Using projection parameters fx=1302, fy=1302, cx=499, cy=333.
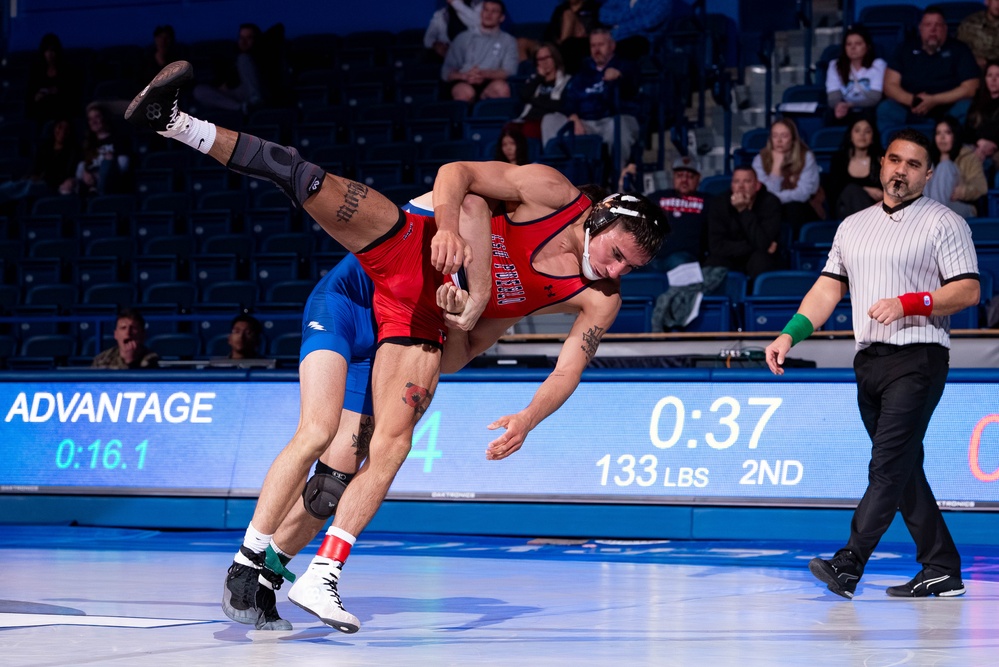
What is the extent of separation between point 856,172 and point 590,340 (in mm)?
7160

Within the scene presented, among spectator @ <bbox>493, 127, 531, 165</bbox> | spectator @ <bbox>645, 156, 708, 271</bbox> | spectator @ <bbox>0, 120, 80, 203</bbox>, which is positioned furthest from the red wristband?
spectator @ <bbox>0, 120, 80, 203</bbox>

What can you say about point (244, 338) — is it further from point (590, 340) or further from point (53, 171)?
point (53, 171)

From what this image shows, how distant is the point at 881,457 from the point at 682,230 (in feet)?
20.2

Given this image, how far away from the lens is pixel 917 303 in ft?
18.3

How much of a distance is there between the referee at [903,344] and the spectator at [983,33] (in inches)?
297

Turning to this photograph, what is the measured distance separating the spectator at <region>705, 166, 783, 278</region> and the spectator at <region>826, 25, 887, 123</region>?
1995 mm

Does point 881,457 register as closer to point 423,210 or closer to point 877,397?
point 877,397

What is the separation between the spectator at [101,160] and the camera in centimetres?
1595

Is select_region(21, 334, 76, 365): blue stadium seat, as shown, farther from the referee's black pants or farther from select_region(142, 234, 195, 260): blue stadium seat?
the referee's black pants

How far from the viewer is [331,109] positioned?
52.8 feet

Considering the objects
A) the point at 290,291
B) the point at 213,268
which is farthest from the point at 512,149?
the point at 213,268

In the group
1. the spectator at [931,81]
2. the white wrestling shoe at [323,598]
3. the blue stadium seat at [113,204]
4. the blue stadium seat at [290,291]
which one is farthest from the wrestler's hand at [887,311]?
the blue stadium seat at [113,204]

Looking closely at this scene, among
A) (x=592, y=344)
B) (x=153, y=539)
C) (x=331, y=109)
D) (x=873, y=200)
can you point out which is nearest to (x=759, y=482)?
(x=592, y=344)

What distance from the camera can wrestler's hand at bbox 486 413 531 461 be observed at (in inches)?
173
